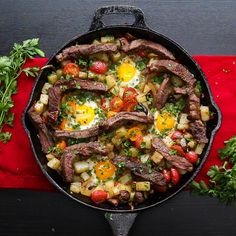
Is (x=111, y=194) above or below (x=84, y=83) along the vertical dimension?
below

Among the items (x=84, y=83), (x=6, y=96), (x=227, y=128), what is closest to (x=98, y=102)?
(x=84, y=83)

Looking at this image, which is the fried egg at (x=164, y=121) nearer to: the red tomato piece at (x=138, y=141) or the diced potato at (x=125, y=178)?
the red tomato piece at (x=138, y=141)

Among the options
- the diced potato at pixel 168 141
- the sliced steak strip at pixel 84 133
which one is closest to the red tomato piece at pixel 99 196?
the sliced steak strip at pixel 84 133

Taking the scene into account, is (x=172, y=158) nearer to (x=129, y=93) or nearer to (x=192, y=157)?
(x=192, y=157)

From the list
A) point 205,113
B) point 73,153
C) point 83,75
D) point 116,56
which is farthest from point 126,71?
point 73,153

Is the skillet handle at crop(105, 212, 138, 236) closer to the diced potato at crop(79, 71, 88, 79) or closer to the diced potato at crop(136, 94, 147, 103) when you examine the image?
the diced potato at crop(136, 94, 147, 103)

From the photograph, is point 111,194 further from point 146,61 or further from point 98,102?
point 146,61
